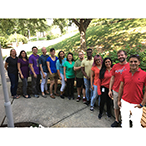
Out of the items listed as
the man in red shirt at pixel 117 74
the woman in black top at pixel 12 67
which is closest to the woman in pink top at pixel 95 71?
the man in red shirt at pixel 117 74

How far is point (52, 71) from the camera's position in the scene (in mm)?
4102

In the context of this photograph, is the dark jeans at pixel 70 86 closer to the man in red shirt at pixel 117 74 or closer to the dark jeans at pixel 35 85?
the dark jeans at pixel 35 85

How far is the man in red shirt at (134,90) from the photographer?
218cm

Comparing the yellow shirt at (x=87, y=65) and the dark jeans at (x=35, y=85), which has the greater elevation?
the yellow shirt at (x=87, y=65)

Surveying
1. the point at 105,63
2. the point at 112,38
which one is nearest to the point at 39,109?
the point at 105,63

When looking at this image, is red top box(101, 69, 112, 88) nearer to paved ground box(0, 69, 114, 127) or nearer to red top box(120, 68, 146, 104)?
red top box(120, 68, 146, 104)

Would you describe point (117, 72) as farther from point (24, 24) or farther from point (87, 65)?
point (24, 24)

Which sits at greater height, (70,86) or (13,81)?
Answer: (13,81)

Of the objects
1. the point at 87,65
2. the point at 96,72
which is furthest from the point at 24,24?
the point at 96,72

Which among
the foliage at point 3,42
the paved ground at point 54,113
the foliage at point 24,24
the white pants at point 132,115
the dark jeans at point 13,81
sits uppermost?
the foliage at point 24,24

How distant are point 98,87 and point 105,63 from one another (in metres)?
0.63

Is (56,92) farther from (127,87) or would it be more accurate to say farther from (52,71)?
(127,87)

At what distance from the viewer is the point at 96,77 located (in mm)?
3309

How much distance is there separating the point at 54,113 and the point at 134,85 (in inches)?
87.1
